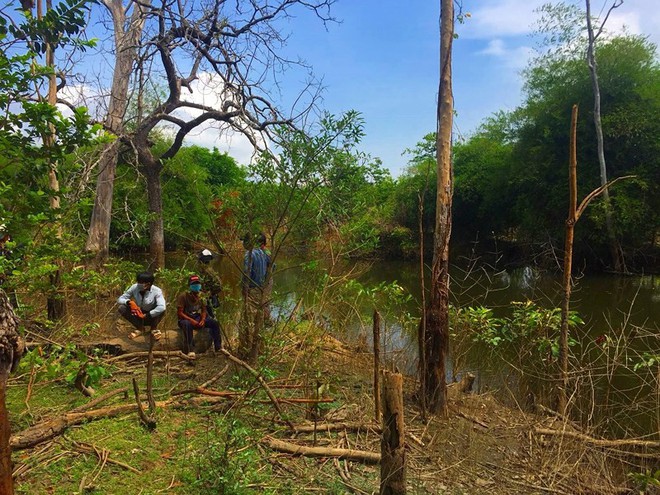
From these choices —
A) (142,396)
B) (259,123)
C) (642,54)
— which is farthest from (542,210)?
(142,396)

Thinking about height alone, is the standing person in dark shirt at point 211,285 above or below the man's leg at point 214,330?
above

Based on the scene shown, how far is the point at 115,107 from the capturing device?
8445 millimetres

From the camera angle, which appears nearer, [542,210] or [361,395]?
[361,395]

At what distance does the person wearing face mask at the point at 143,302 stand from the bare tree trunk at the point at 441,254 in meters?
3.40

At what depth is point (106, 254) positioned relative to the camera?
9.14 metres

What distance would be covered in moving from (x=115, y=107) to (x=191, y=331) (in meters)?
4.97

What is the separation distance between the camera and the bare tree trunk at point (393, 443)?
2.84 m

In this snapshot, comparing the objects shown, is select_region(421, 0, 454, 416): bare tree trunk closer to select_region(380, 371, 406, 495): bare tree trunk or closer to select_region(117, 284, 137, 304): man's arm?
select_region(380, 371, 406, 495): bare tree trunk

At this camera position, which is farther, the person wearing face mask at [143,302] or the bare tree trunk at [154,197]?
the bare tree trunk at [154,197]

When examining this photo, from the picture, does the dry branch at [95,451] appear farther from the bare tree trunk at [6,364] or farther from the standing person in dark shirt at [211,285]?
the standing person in dark shirt at [211,285]

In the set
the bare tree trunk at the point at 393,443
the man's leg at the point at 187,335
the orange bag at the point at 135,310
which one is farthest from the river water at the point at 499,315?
the bare tree trunk at the point at 393,443

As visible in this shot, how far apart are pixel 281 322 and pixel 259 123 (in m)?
3.85

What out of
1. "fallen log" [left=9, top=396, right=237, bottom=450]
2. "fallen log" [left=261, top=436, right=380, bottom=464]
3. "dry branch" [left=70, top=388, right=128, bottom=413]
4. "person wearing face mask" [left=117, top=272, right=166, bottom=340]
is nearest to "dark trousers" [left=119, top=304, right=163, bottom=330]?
"person wearing face mask" [left=117, top=272, right=166, bottom=340]

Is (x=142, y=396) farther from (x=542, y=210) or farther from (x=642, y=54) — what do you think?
(x=642, y=54)
